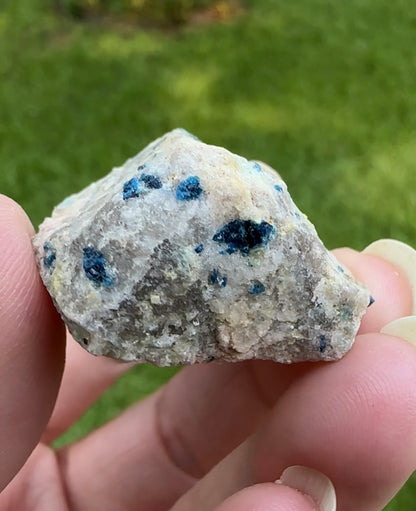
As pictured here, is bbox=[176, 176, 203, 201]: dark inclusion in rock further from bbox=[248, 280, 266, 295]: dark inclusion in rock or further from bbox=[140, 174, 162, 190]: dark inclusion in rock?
bbox=[248, 280, 266, 295]: dark inclusion in rock

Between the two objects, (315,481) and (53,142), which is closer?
(315,481)

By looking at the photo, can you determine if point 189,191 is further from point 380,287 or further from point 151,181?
point 380,287

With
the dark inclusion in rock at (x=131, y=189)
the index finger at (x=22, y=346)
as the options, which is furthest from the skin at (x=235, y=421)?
the dark inclusion in rock at (x=131, y=189)

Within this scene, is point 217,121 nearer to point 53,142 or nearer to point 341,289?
point 53,142

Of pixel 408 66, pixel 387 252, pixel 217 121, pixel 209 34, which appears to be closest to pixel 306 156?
pixel 217 121

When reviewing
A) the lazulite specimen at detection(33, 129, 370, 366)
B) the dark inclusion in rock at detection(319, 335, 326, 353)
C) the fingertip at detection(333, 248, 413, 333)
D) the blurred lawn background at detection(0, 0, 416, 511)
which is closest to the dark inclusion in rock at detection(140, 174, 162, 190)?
the lazulite specimen at detection(33, 129, 370, 366)

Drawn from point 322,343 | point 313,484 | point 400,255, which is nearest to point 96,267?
point 322,343
